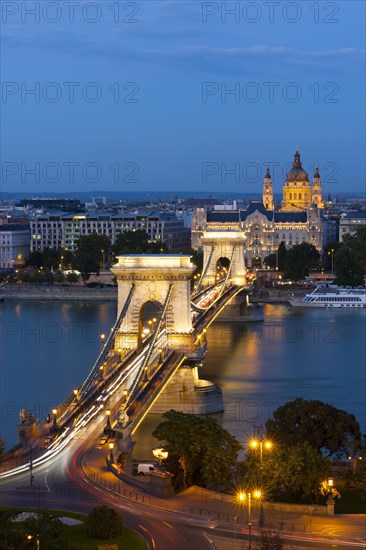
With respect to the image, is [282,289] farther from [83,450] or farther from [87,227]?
[83,450]

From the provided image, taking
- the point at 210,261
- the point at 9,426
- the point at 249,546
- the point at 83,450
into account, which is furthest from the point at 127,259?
the point at 210,261

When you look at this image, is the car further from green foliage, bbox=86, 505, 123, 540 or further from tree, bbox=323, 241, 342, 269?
tree, bbox=323, 241, 342, 269

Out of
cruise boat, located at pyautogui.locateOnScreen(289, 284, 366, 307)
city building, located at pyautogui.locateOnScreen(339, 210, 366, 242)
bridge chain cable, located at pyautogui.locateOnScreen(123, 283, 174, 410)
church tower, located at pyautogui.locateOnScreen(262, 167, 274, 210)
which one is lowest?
cruise boat, located at pyautogui.locateOnScreen(289, 284, 366, 307)

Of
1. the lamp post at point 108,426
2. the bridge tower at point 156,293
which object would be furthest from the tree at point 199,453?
the bridge tower at point 156,293

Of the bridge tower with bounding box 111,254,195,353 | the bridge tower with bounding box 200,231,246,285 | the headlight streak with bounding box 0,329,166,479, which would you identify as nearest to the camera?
the headlight streak with bounding box 0,329,166,479

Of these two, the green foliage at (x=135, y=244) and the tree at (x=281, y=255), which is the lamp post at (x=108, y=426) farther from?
the green foliage at (x=135, y=244)

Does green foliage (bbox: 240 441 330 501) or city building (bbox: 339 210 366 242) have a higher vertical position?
city building (bbox: 339 210 366 242)

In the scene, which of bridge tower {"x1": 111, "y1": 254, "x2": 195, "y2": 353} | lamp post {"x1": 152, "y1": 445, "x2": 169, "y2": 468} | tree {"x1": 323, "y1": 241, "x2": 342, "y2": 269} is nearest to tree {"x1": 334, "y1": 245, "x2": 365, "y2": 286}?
tree {"x1": 323, "y1": 241, "x2": 342, "y2": 269}
